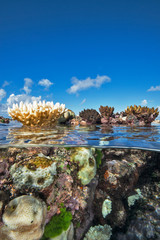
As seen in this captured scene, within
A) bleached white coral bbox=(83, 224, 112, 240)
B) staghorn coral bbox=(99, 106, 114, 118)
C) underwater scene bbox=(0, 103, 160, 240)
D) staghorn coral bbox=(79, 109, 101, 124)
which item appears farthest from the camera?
staghorn coral bbox=(99, 106, 114, 118)

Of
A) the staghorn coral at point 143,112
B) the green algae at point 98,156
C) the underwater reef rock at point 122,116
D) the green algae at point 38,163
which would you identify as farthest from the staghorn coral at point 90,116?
the green algae at point 38,163

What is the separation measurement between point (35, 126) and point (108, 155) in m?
3.87

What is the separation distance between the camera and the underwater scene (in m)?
2.13

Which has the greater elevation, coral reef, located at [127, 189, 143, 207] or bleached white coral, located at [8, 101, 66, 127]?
bleached white coral, located at [8, 101, 66, 127]

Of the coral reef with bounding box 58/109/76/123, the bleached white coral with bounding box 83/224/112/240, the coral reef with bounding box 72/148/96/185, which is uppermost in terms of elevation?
the coral reef with bounding box 58/109/76/123

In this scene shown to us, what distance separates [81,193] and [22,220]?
1.33 metres

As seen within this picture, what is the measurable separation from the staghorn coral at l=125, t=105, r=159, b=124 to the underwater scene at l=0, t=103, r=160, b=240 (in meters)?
5.77

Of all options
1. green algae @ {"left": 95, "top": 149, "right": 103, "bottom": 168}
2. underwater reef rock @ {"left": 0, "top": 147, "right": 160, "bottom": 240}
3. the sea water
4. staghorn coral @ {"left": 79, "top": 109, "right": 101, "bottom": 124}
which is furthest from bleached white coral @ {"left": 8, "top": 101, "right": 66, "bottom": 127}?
staghorn coral @ {"left": 79, "top": 109, "right": 101, "bottom": 124}

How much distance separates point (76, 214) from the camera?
2.75 meters

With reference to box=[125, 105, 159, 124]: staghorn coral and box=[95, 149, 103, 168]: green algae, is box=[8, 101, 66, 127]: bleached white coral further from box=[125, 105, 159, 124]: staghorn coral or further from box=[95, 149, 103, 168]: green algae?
box=[125, 105, 159, 124]: staghorn coral

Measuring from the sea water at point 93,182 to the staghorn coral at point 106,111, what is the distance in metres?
5.58

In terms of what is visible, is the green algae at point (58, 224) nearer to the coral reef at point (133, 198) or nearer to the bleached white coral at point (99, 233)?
the bleached white coral at point (99, 233)

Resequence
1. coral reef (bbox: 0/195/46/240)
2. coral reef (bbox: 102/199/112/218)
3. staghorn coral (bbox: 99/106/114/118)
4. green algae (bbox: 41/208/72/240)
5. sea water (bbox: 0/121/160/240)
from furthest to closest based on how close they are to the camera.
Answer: staghorn coral (bbox: 99/106/114/118)
coral reef (bbox: 102/199/112/218)
sea water (bbox: 0/121/160/240)
green algae (bbox: 41/208/72/240)
coral reef (bbox: 0/195/46/240)

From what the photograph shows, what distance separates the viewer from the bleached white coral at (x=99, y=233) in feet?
9.80
